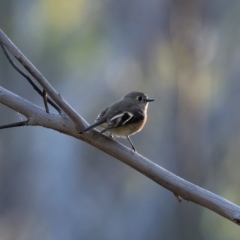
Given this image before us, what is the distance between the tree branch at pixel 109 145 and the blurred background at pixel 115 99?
14.1 ft

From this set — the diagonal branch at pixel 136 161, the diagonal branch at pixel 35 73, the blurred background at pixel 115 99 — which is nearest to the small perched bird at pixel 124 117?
the diagonal branch at pixel 136 161

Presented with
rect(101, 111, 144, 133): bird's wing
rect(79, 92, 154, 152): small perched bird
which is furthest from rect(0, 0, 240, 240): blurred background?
rect(101, 111, 144, 133): bird's wing

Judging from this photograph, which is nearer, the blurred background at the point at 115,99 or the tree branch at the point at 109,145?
the tree branch at the point at 109,145

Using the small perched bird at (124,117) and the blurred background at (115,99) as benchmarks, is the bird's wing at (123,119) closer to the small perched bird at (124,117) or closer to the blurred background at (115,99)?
the small perched bird at (124,117)

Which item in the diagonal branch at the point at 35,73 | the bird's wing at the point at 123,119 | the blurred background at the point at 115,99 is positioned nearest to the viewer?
the diagonal branch at the point at 35,73

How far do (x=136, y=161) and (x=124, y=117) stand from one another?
0.59 m

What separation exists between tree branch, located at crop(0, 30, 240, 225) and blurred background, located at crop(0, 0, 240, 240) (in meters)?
4.31

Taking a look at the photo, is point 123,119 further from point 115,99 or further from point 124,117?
point 115,99

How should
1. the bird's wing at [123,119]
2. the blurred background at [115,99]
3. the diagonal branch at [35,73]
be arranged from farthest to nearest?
the blurred background at [115,99], the bird's wing at [123,119], the diagonal branch at [35,73]

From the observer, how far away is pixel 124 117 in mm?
2387

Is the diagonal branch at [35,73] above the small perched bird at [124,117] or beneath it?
above

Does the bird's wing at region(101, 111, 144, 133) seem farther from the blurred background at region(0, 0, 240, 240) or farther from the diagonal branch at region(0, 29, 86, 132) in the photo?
the blurred background at region(0, 0, 240, 240)

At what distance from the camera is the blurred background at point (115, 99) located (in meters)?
6.23

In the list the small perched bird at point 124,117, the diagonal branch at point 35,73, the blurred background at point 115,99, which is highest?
the diagonal branch at point 35,73
